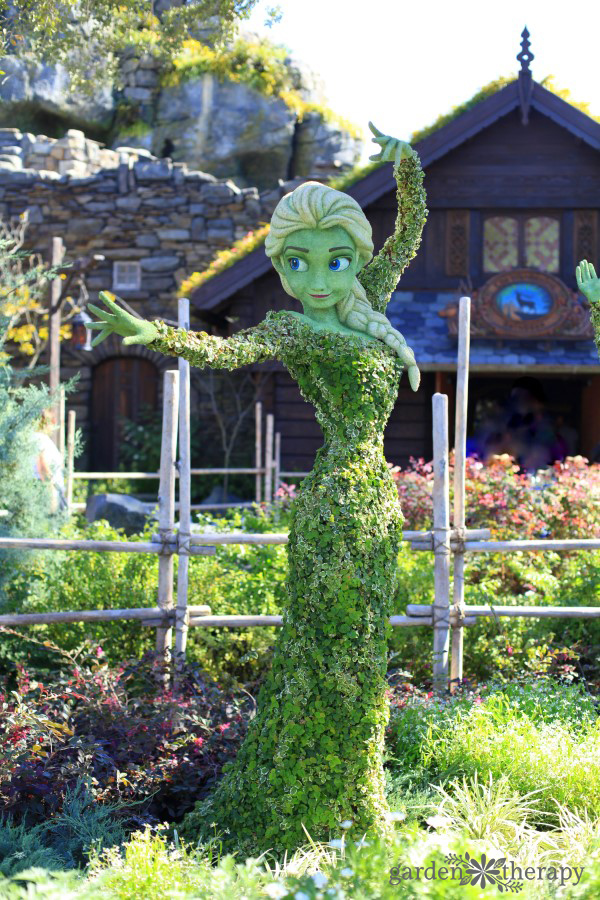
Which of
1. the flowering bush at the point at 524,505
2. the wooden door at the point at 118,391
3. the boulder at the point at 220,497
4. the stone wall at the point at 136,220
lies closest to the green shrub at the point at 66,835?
the flowering bush at the point at 524,505

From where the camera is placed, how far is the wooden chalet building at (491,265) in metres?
10.7

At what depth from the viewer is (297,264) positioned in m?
3.83

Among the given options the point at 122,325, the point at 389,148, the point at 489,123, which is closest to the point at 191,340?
the point at 122,325

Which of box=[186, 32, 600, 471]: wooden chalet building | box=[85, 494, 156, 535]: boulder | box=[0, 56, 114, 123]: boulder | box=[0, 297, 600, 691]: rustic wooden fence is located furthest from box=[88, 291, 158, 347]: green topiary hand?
box=[0, 56, 114, 123]: boulder

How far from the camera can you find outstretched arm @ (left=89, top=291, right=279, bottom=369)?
3.09 meters

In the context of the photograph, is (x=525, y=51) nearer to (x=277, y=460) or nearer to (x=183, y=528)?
(x=277, y=460)

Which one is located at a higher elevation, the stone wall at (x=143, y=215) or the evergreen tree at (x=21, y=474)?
the stone wall at (x=143, y=215)

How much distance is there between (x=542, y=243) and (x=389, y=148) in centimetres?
807

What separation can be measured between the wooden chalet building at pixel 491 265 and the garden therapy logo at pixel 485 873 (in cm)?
746

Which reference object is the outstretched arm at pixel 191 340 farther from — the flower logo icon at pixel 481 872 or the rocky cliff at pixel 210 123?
the rocky cliff at pixel 210 123

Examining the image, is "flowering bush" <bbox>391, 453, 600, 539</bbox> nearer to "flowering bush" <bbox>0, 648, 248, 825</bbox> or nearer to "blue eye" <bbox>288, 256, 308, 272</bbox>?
"flowering bush" <bbox>0, 648, 248, 825</bbox>

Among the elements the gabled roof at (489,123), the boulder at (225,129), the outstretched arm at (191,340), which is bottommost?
the outstretched arm at (191,340)

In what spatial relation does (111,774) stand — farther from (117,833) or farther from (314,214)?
(314,214)

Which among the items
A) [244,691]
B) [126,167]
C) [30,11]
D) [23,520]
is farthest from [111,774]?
[126,167]
